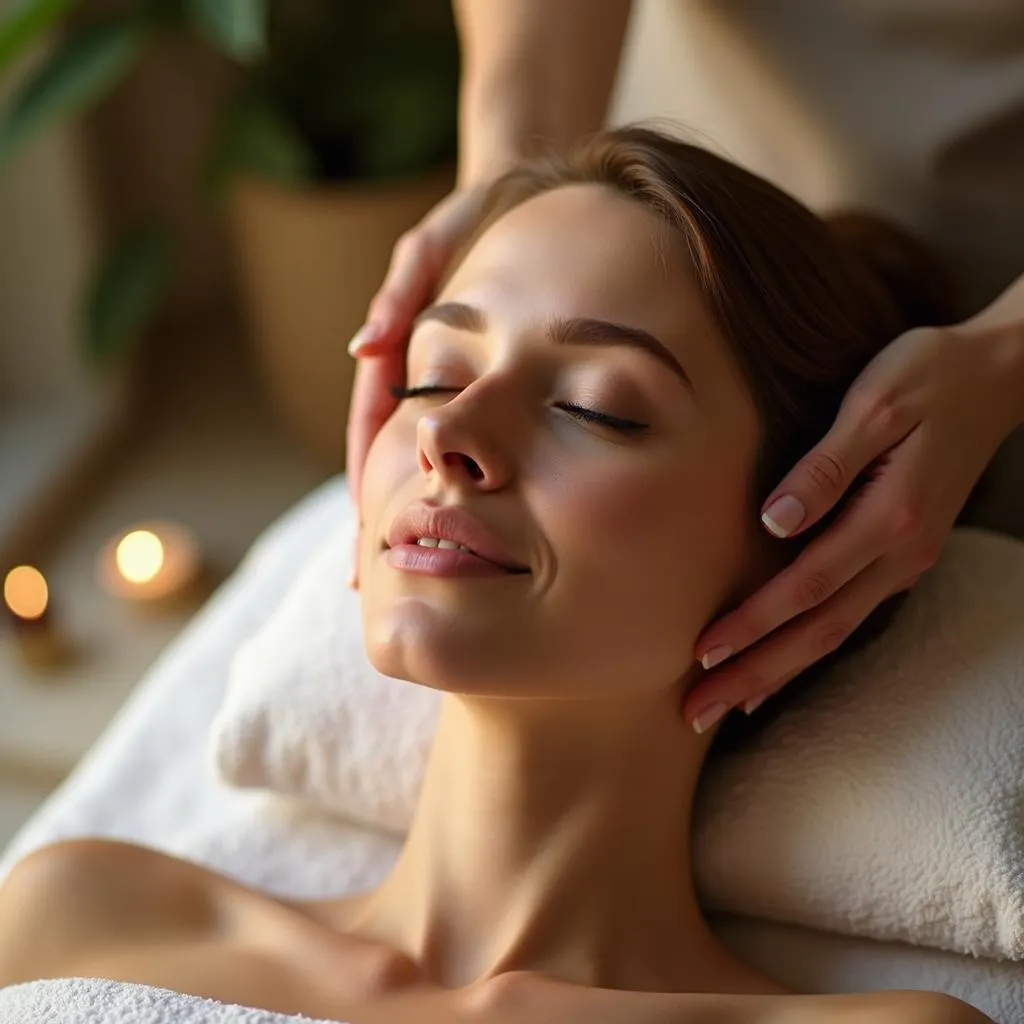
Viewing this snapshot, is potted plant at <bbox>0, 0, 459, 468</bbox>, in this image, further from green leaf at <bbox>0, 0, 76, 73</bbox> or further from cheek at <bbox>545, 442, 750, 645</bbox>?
cheek at <bbox>545, 442, 750, 645</bbox>

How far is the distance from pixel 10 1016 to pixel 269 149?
4.94 feet

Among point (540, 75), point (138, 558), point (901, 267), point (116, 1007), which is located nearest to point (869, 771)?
point (901, 267)

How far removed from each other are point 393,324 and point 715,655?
397mm

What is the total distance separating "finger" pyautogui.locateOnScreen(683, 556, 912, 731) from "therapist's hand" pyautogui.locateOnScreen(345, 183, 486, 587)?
12.4 inches

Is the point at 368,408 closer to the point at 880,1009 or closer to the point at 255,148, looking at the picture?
the point at 880,1009

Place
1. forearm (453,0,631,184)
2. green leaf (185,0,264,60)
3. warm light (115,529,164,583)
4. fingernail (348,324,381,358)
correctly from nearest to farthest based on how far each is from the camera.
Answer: fingernail (348,324,381,358) < forearm (453,0,631,184) < green leaf (185,0,264,60) < warm light (115,529,164,583)

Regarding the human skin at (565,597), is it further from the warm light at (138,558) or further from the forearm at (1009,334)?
the warm light at (138,558)

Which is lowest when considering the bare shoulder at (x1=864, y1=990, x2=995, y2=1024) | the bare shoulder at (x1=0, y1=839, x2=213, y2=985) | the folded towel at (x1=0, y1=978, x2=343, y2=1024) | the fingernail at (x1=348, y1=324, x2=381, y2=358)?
the bare shoulder at (x1=0, y1=839, x2=213, y2=985)

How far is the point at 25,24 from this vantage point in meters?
1.95

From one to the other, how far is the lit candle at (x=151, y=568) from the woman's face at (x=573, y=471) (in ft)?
3.82

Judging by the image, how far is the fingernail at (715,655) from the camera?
3.18 feet

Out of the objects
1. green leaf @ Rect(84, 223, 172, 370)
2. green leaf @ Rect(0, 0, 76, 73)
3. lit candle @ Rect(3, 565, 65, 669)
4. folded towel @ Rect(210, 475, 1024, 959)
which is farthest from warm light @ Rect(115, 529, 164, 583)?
folded towel @ Rect(210, 475, 1024, 959)

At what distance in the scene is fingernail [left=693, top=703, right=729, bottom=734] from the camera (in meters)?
1.00

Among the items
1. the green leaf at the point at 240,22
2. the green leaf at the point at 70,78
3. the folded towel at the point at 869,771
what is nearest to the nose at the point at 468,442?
the folded towel at the point at 869,771
